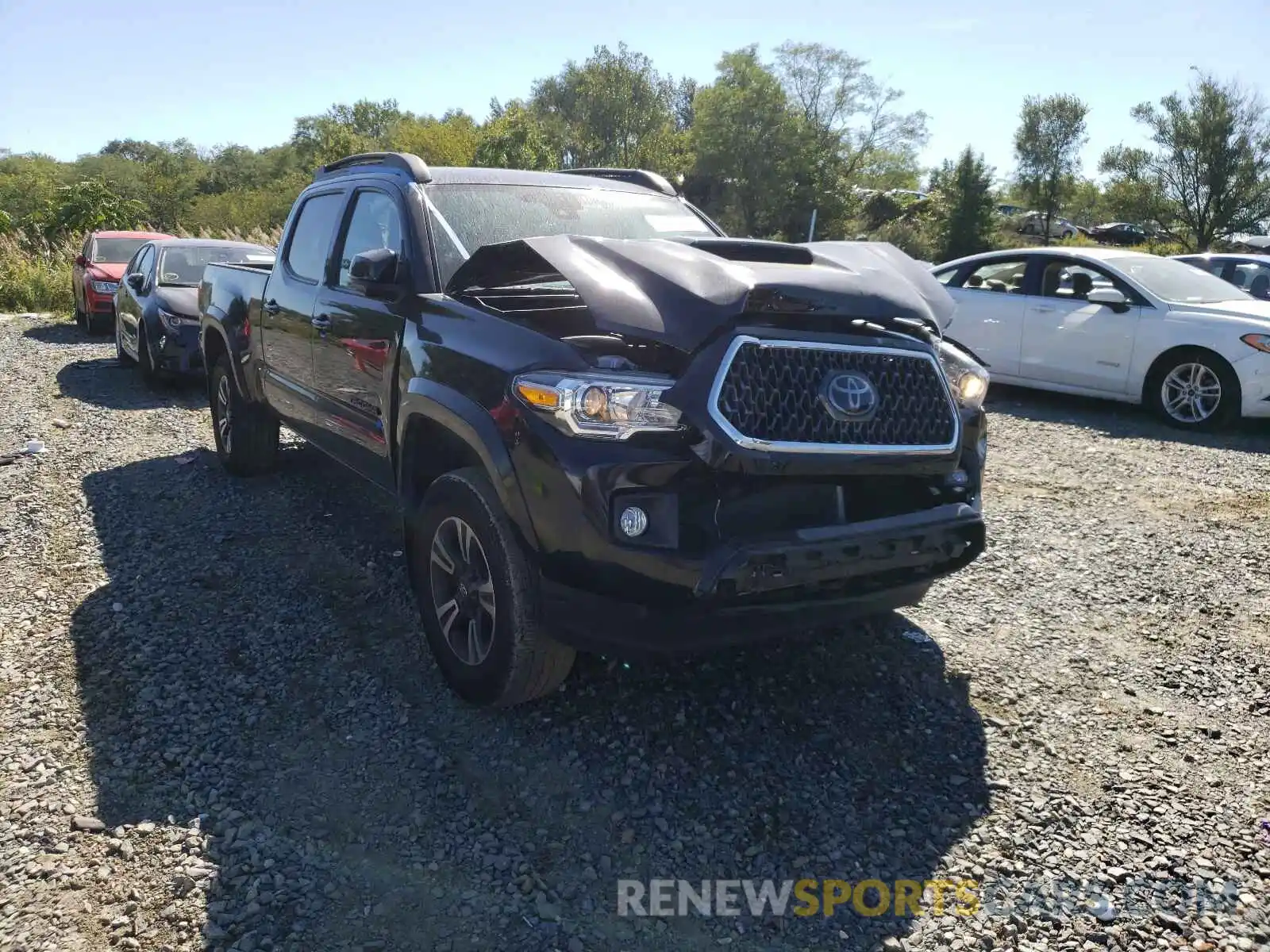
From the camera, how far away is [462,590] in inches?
128

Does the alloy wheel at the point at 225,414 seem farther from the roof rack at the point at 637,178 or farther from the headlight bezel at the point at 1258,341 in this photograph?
the headlight bezel at the point at 1258,341

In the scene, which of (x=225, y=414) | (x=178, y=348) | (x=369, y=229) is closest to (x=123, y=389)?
(x=178, y=348)

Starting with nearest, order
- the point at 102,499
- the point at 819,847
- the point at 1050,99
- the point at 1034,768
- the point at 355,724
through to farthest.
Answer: the point at 819,847 → the point at 1034,768 → the point at 355,724 → the point at 102,499 → the point at 1050,99

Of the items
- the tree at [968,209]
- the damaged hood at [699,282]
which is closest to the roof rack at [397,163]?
the damaged hood at [699,282]

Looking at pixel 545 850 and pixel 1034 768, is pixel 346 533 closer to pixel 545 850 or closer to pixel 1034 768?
pixel 545 850

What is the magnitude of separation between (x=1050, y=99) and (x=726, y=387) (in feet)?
183

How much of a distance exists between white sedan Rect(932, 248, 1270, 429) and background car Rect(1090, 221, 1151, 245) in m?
35.8

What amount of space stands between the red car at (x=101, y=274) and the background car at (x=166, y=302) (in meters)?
3.61

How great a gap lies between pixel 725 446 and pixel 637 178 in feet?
9.86

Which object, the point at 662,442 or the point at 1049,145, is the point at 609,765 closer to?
the point at 662,442

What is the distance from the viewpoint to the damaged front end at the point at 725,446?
2660 millimetres

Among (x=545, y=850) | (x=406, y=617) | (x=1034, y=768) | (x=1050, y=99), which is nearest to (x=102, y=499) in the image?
(x=406, y=617)

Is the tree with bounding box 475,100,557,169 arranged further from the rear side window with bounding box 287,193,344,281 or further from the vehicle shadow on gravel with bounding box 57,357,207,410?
the rear side window with bounding box 287,193,344,281

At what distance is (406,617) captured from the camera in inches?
165
